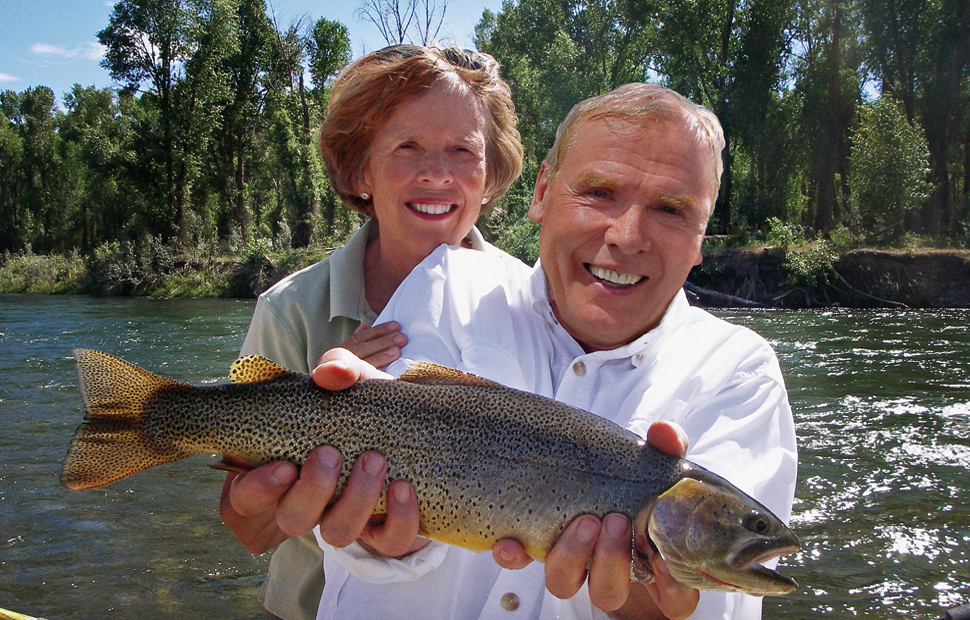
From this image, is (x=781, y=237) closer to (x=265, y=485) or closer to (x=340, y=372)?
(x=340, y=372)

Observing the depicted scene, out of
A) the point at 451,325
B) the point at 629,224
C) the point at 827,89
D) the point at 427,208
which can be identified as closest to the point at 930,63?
the point at 827,89

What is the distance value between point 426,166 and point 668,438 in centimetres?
195

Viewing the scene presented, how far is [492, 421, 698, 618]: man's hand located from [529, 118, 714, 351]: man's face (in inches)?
19.2

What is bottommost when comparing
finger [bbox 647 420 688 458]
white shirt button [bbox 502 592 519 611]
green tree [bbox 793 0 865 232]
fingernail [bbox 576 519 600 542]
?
white shirt button [bbox 502 592 519 611]

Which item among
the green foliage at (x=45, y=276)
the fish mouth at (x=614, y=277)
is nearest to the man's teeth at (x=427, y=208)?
the fish mouth at (x=614, y=277)

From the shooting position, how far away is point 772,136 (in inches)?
1501

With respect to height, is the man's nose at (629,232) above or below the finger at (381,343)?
above

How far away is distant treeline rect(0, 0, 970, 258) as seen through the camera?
108ft

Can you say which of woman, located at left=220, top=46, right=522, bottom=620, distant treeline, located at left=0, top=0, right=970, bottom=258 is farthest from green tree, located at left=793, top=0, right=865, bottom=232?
woman, located at left=220, top=46, right=522, bottom=620

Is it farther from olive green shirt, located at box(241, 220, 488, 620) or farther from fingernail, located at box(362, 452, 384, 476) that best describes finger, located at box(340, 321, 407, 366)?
olive green shirt, located at box(241, 220, 488, 620)

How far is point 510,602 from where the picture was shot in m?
2.02

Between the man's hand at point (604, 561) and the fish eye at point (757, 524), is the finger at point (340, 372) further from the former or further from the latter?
the fish eye at point (757, 524)

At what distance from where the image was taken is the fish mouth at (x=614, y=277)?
227cm

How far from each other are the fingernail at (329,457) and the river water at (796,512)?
13.1 feet
